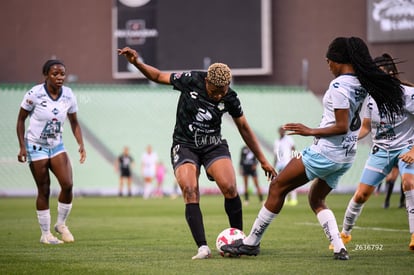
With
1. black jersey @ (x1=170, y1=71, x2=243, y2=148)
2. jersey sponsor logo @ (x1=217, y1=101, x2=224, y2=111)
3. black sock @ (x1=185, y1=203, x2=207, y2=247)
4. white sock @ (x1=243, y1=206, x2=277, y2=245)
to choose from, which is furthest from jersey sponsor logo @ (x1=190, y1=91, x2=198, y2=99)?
white sock @ (x1=243, y1=206, x2=277, y2=245)

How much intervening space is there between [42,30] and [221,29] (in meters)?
10.4

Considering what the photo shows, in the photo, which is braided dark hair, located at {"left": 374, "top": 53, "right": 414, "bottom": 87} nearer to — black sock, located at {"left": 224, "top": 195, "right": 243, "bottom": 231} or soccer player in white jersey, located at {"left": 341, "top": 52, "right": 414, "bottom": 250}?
soccer player in white jersey, located at {"left": 341, "top": 52, "right": 414, "bottom": 250}

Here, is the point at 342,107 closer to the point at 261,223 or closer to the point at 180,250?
the point at 261,223

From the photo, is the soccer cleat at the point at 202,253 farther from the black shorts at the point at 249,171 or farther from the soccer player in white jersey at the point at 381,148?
the black shorts at the point at 249,171

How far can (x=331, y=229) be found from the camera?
9.77 metres

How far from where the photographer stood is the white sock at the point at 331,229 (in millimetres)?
9680

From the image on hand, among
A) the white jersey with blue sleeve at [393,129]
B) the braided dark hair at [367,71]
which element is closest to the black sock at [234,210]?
the braided dark hair at [367,71]

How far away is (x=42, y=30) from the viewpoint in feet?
143

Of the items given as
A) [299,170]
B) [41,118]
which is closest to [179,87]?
[299,170]

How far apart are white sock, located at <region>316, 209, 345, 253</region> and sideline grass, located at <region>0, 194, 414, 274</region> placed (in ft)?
0.69

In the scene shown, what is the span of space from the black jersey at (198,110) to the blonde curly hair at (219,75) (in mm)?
360

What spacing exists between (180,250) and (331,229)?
2245 millimetres

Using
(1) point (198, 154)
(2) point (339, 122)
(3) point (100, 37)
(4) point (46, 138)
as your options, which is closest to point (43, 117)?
(4) point (46, 138)

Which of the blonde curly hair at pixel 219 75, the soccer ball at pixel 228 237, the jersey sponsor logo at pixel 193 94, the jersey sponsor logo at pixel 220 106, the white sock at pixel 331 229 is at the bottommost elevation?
the soccer ball at pixel 228 237
